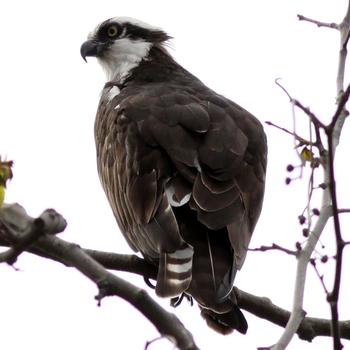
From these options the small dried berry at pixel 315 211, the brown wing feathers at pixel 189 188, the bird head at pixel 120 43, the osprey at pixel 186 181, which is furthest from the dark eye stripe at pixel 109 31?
the small dried berry at pixel 315 211

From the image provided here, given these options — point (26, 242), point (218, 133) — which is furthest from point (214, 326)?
point (26, 242)

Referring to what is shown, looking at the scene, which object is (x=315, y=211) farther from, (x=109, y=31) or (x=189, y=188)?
(x=109, y=31)

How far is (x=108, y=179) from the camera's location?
22.0ft

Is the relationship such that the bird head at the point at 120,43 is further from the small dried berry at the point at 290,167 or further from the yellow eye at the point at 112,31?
the small dried berry at the point at 290,167

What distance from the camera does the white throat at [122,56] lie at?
858cm

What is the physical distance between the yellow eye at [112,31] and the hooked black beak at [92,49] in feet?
0.51

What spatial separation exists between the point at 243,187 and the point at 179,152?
51cm

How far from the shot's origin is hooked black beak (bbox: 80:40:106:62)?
8.83 metres

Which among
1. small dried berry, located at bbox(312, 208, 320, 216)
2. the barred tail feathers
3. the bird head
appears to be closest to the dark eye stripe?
the bird head

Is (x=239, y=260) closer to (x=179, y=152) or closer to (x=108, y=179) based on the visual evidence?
(x=179, y=152)

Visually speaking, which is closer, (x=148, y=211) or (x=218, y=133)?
(x=148, y=211)

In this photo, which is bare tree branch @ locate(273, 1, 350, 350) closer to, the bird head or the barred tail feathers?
the barred tail feathers

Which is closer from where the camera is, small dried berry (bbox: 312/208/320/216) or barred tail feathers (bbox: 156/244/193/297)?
small dried berry (bbox: 312/208/320/216)

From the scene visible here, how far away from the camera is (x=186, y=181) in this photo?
5.88 m
